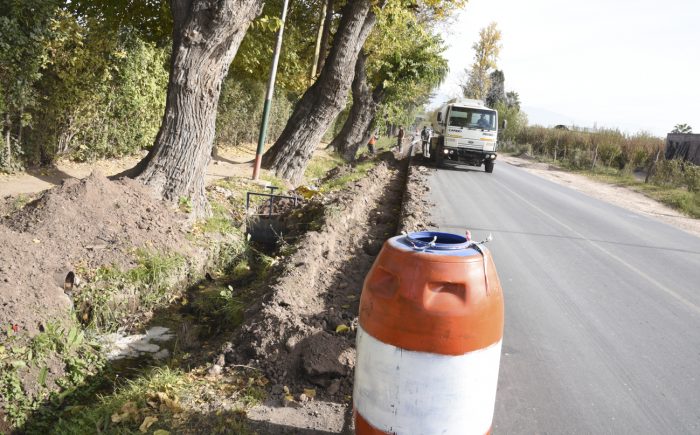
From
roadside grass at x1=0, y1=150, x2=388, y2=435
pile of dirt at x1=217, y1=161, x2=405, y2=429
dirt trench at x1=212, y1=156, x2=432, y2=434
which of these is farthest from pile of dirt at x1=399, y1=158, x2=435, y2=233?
roadside grass at x1=0, y1=150, x2=388, y2=435

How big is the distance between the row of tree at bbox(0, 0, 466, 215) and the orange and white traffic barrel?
5.57 meters

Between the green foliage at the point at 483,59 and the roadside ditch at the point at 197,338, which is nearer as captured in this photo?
the roadside ditch at the point at 197,338

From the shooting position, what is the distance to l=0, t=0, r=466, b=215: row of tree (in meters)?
7.55

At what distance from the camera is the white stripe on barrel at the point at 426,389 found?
258 cm

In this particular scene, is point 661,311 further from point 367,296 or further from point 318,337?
point 367,296

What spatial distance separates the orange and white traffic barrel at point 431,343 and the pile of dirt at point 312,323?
3.06 ft

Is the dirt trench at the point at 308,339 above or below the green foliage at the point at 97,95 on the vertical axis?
below

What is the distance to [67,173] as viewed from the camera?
34.2ft

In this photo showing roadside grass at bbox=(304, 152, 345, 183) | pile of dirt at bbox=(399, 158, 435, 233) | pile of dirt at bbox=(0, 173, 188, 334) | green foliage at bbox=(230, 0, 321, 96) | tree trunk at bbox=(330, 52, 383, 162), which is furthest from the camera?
tree trunk at bbox=(330, 52, 383, 162)

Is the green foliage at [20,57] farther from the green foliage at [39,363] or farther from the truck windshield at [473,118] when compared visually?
the truck windshield at [473,118]

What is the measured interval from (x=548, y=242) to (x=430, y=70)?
16.7 metres

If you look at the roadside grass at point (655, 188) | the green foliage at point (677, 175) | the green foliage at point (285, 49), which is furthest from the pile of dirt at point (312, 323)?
the green foliage at point (677, 175)

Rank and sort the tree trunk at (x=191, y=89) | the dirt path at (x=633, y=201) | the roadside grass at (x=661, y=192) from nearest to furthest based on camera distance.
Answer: the tree trunk at (x=191, y=89) → the dirt path at (x=633, y=201) → the roadside grass at (x=661, y=192)

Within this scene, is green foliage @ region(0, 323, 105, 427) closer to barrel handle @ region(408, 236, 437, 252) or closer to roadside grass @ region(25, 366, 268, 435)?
roadside grass @ region(25, 366, 268, 435)
